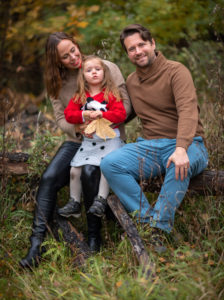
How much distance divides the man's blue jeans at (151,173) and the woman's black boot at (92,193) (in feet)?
0.66

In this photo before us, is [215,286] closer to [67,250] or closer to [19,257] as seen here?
[67,250]

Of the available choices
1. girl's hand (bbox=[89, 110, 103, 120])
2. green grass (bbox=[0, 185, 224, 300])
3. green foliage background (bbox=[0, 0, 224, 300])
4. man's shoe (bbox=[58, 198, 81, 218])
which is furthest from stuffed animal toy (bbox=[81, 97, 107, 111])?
green grass (bbox=[0, 185, 224, 300])

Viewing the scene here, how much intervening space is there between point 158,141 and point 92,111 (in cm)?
71

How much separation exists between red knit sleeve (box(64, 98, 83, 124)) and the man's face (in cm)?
76

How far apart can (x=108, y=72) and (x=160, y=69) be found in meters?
0.53

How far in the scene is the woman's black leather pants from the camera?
11.3 ft

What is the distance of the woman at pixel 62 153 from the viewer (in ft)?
11.3

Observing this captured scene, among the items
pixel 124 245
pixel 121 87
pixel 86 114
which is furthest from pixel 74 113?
pixel 124 245

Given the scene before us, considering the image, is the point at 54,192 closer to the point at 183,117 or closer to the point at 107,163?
the point at 107,163

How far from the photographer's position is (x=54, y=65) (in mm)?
3826

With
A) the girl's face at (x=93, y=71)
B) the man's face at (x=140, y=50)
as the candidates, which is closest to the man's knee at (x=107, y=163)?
the girl's face at (x=93, y=71)

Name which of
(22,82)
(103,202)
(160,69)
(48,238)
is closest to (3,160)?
(48,238)

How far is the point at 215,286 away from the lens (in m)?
2.46

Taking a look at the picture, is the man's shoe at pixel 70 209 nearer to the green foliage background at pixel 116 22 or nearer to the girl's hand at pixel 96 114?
the girl's hand at pixel 96 114
